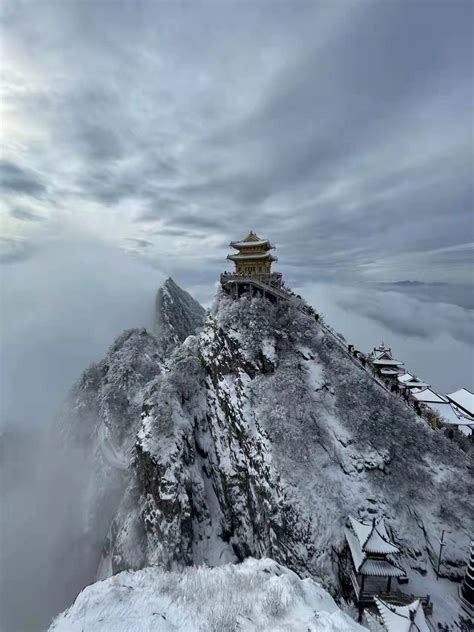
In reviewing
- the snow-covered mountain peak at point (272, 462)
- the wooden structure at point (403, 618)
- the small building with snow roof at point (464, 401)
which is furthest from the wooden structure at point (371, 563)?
the small building with snow roof at point (464, 401)

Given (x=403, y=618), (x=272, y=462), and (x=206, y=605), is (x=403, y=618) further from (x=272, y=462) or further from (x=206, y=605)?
(x=272, y=462)

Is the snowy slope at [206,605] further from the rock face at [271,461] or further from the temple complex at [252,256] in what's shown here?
the temple complex at [252,256]

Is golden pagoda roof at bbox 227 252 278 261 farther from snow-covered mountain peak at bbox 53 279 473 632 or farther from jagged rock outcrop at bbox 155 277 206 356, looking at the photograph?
jagged rock outcrop at bbox 155 277 206 356

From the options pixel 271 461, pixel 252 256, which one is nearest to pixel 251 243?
pixel 252 256

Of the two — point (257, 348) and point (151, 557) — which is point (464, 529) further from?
point (151, 557)

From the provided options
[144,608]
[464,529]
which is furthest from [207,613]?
[464,529]

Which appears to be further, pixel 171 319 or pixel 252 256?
pixel 171 319
